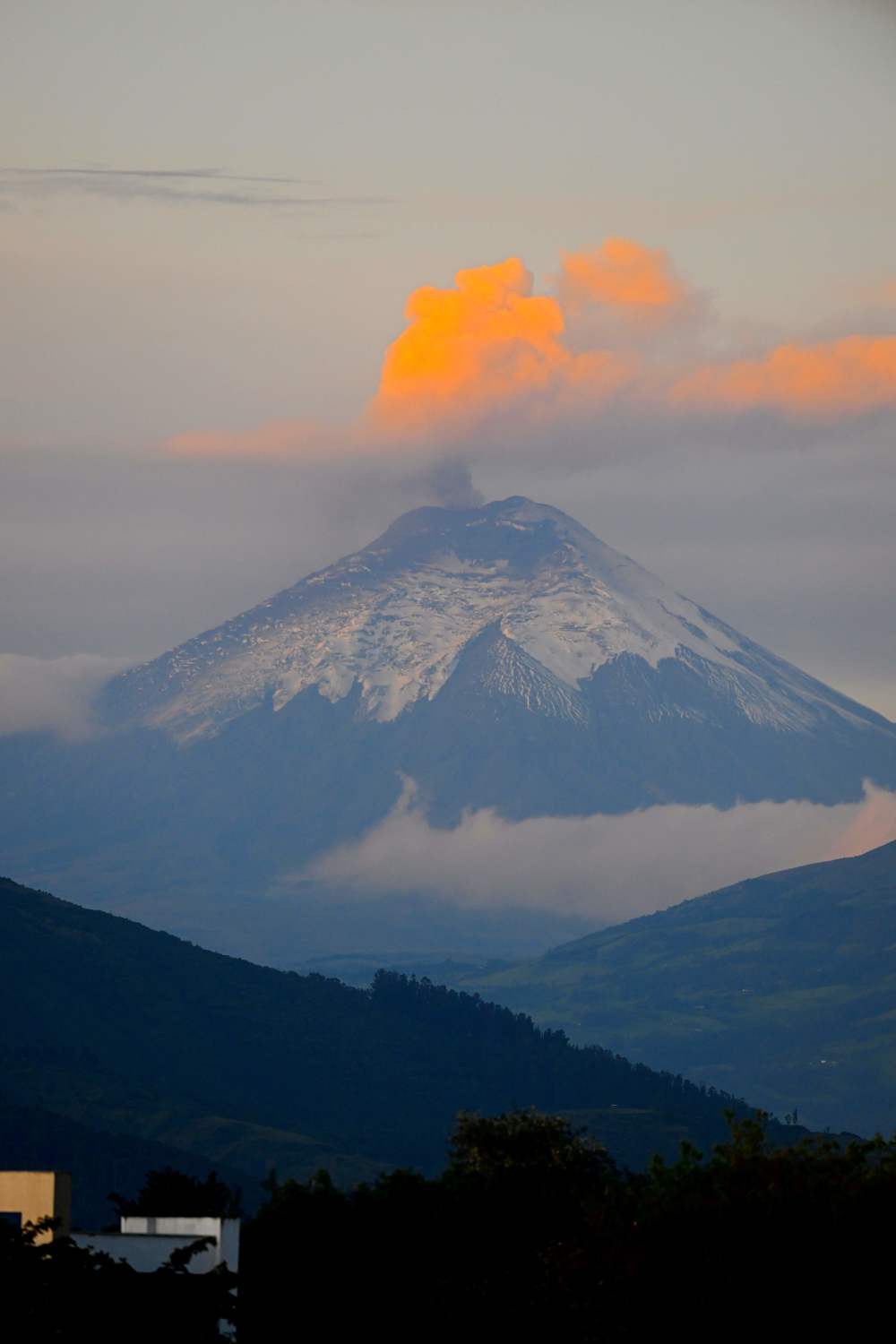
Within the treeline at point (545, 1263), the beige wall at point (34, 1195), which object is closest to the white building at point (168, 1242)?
the beige wall at point (34, 1195)

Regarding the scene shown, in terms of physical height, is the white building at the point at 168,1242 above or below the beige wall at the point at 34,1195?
below

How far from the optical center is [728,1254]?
56.4 metres

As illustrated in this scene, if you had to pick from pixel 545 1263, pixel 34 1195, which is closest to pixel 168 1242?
pixel 34 1195

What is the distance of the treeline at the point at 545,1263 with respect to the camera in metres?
42.6

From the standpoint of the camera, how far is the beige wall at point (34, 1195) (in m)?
52.3

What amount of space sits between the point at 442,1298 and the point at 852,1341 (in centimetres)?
1538

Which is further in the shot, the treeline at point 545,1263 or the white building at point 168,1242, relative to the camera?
the white building at point 168,1242

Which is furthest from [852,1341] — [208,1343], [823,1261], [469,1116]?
[469,1116]

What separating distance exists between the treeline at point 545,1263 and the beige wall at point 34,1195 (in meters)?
4.69

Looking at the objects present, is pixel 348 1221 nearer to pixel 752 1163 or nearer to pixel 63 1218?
pixel 752 1163

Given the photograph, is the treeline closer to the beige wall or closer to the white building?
the white building

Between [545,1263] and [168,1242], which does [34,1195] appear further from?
[545,1263]

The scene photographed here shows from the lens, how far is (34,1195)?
52.6 m

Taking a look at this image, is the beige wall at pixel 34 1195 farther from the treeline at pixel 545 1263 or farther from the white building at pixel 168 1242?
the treeline at pixel 545 1263
